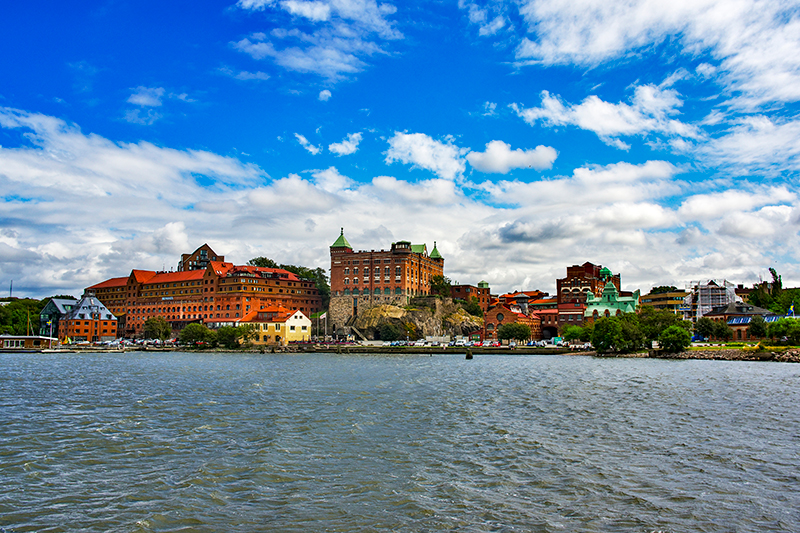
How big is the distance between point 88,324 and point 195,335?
4260 centimetres

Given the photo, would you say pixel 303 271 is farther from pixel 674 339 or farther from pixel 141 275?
pixel 674 339

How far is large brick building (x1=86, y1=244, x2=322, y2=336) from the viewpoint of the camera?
14800cm

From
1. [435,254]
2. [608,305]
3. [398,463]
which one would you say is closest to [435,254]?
[435,254]

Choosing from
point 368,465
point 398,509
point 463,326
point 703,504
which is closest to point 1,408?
point 368,465

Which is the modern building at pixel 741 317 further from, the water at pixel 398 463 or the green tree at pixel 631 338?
the water at pixel 398 463

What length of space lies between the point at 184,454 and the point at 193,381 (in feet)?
100

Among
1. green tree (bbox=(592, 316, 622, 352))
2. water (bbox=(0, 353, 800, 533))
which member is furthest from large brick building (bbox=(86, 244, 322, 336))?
water (bbox=(0, 353, 800, 533))

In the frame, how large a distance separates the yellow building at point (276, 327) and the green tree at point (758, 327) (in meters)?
89.4

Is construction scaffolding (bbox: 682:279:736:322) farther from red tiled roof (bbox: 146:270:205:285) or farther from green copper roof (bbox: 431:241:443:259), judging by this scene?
red tiled roof (bbox: 146:270:205:285)

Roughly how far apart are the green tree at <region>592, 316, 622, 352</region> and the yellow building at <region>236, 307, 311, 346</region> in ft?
207

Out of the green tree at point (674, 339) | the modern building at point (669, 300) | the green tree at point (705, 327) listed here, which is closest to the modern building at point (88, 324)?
the green tree at point (674, 339)

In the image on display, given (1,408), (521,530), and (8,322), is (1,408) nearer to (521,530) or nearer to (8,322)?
(521,530)

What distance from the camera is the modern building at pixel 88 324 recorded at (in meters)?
143

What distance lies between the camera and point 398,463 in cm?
1888
